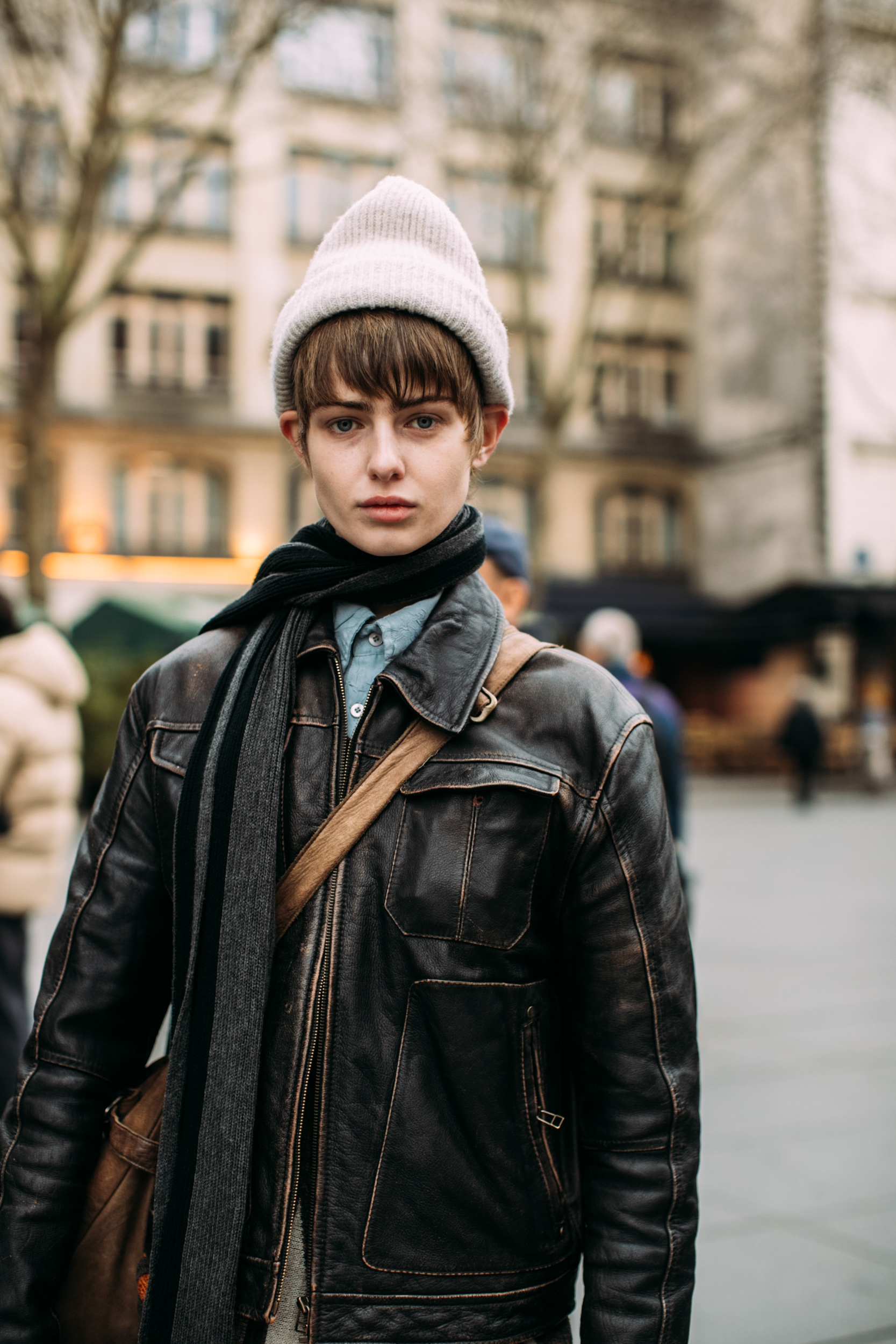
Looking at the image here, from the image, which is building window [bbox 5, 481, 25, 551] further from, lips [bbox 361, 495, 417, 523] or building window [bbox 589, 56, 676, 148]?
lips [bbox 361, 495, 417, 523]

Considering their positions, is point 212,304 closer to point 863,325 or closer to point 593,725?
point 863,325

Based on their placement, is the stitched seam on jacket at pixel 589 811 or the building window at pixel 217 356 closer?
the stitched seam on jacket at pixel 589 811

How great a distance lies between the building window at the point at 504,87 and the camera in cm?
1895

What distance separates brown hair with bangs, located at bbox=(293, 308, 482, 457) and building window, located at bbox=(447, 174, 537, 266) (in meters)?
21.8

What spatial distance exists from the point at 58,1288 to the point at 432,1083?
0.56m

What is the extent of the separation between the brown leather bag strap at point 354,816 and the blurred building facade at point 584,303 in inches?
732

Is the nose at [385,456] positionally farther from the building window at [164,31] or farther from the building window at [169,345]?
the building window at [169,345]

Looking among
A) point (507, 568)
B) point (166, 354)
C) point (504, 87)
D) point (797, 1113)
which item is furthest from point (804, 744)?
point (166, 354)

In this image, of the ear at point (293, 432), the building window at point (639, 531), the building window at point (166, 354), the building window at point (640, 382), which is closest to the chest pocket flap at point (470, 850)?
the ear at point (293, 432)

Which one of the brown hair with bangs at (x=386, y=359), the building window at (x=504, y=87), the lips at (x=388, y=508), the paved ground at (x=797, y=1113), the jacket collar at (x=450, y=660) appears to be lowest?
the paved ground at (x=797, y=1113)

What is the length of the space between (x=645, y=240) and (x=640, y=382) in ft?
11.4

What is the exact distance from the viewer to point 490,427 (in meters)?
1.66

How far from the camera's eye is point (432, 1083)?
4.59 feet

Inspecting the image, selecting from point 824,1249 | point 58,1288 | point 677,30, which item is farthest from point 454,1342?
point 677,30
